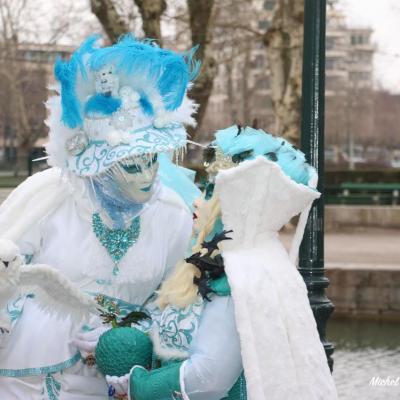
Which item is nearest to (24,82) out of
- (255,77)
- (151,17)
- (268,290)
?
(255,77)

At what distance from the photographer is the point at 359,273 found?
1210cm

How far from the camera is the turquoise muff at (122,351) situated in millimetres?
3199

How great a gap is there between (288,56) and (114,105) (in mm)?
18156

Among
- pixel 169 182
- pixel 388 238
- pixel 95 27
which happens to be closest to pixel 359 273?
pixel 388 238

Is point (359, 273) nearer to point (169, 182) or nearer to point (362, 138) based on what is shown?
point (169, 182)

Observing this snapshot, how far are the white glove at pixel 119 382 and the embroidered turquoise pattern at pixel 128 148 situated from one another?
688mm

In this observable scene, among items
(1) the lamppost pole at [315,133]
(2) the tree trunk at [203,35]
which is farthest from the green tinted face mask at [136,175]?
(2) the tree trunk at [203,35]

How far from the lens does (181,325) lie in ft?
10.4

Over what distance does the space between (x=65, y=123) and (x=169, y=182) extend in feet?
1.90

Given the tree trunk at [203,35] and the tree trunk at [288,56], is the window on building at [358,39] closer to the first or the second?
the tree trunk at [288,56]

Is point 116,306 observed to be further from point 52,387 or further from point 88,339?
point 52,387

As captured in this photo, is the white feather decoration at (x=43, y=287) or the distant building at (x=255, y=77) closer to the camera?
the white feather decoration at (x=43, y=287)

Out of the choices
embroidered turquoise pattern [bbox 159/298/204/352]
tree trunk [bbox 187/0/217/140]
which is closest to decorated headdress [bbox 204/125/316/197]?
embroidered turquoise pattern [bbox 159/298/204/352]

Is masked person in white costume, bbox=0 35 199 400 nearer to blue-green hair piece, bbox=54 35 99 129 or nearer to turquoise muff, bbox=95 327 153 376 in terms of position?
blue-green hair piece, bbox=54 35 99 129
